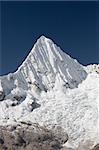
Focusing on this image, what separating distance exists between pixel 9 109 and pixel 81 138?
62.9ft

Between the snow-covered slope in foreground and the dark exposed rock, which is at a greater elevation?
the snow-covered slope in foreground

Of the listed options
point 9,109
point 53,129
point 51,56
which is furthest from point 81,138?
point 51,56

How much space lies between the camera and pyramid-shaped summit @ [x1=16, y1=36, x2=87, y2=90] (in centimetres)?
17288

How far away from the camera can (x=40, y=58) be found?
17450 cm

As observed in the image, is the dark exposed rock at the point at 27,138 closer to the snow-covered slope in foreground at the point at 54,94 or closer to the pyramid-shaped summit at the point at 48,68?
the snow-covered slope in foreground at the point at 54,94

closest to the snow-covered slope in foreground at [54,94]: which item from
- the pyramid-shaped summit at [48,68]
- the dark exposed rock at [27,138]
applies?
the pyramid-shaped summit at [48,68]

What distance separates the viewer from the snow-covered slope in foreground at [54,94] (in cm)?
15788

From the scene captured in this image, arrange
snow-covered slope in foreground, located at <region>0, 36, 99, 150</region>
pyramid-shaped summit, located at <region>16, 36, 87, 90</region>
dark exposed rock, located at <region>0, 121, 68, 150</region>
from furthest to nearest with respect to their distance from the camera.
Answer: pyramid-shaped summit, located at <region>16, 36, 87, 90</region>
snow-covered slope in foreground, located at <region>0, 36, 99, 150</region>
dark exposed rock, located at <region>0, 121, 68, 150</region>

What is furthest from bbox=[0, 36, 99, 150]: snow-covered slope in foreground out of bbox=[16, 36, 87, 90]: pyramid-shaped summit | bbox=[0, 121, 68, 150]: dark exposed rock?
bbox=[0, 121, 68, 150]: dark exposed rock

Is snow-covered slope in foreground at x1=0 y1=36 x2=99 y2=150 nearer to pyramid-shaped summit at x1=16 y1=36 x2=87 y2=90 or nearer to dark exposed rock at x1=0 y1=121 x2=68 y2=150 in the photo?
pyramid-shaped summit at x1=16 y1=36 x2=87 y2=90

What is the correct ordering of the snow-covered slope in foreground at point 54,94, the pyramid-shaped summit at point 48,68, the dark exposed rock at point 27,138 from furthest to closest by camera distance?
the pyramid-shaped summit at point 48,68
the snow-covered slope in foreground at point 54,94
the dark exposed rock at point 27,138

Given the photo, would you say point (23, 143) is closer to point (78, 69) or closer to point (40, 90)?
point (40, 90)

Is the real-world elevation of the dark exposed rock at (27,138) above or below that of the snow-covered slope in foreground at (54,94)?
below

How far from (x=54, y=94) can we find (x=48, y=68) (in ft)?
30.4
